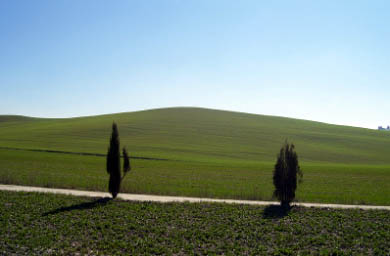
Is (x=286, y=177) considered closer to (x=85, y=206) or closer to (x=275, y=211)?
(x=275, y=211)

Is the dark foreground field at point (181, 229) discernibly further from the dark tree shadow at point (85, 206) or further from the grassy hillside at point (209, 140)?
the grassy hillside at point (209, 140)

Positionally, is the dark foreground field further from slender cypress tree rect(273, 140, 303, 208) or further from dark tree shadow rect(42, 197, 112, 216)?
slender cypress tree rect(273, 140, 303, 208)

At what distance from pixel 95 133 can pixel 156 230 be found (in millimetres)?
51856

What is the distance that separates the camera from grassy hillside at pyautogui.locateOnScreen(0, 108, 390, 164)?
152ft

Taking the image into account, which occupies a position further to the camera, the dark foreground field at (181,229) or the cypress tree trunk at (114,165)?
the cypress tree trunk at (114,165)

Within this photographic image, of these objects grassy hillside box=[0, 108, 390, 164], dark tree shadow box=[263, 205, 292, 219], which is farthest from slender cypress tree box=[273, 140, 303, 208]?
grassy hillside box=[0, 108, 390, 164]

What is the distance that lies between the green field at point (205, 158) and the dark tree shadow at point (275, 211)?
267 centimetres

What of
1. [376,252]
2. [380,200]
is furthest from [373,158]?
[376,252]

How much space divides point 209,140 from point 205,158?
15.0 metres

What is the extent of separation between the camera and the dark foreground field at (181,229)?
370 inches

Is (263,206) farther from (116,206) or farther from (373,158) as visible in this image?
(373,158)

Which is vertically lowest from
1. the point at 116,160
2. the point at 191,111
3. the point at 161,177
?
the point at 161,177

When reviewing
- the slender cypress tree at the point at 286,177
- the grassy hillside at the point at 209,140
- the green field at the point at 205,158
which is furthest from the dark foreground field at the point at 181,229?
the grassy hillside at the point at 209,140

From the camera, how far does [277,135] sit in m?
65.9
